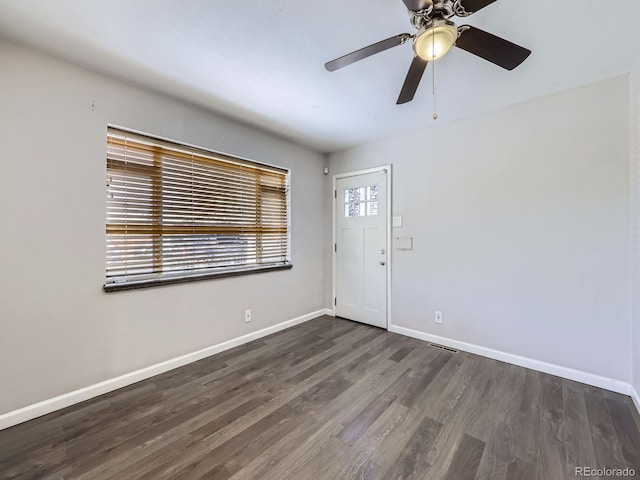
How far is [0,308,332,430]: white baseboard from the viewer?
5.93ft

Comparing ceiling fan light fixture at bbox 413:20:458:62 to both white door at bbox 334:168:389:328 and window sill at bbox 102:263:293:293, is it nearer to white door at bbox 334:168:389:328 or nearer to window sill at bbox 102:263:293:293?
white door at bbox 334:168:389:328

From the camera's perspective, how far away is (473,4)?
4.15 feet

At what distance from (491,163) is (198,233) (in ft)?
9.89

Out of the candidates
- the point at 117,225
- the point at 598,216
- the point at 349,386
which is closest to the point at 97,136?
the point at 117,225

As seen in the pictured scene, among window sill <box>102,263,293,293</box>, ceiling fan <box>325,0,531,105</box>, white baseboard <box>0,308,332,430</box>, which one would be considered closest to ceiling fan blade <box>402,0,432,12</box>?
ceiling fan <box>325,0,531,105</box>

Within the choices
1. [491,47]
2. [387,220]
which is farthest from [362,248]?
[491,47]

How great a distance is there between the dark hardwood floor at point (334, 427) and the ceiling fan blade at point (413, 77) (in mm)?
2243

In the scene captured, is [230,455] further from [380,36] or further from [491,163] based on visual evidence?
[491,163]

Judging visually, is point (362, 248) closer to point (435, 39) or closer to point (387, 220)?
point (387, 220)

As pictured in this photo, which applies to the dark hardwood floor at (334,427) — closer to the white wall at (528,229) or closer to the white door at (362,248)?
the white wall at (528,229)

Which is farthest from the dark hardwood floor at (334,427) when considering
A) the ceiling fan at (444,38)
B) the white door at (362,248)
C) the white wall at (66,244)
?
the ceiling fan at (444,38)

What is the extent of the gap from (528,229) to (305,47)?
2.45 meters

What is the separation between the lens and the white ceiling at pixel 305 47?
153 cm

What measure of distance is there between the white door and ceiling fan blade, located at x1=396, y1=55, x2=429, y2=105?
5.25 feet
